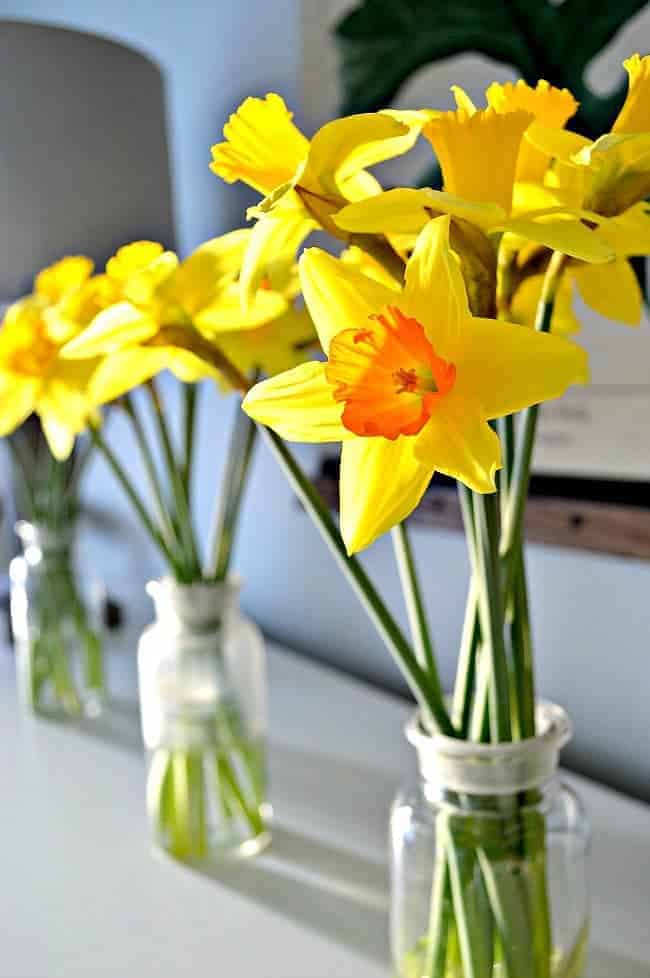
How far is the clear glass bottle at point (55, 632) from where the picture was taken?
1060mm

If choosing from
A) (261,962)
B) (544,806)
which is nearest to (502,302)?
(544,806)

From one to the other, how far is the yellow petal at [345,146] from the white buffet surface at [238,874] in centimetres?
47

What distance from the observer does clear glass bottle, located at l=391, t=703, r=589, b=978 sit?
0.45m

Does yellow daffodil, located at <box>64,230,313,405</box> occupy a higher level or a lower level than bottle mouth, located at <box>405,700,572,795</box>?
higher

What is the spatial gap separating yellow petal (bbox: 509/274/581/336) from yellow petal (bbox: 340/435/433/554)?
0.51 ft

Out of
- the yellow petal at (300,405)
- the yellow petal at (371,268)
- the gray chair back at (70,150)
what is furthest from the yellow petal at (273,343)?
the gray chair back at (70,150)

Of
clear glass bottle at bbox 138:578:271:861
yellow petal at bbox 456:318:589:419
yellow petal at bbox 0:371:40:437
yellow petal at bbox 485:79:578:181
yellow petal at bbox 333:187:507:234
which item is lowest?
clear glass bottle at bbox 138:578:271:861

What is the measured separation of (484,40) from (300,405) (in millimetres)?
594

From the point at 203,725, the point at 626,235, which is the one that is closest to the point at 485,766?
the point at 626,235

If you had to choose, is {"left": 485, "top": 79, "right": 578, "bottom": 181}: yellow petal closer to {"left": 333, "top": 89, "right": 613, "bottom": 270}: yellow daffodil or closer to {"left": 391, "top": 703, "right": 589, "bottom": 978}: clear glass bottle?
{"left": 333, "top": 89, "right": 613, "bottom": 270}: yellow daffodil

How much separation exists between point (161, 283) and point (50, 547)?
27.2 inches

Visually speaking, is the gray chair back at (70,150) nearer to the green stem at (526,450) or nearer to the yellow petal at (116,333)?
the yellow petal at (116,333)

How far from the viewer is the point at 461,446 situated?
1.14ft

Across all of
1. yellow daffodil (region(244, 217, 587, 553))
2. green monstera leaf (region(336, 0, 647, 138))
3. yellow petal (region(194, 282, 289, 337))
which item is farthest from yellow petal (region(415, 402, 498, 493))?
green monstera leaf (region(336, 0, 647, 138))
